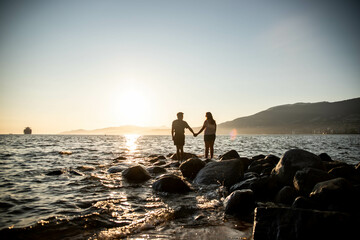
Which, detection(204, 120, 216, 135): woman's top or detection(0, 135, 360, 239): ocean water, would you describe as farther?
detection(204, 120, 216, 135): woman's top

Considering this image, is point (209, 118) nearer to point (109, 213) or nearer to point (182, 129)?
point (182, 129)

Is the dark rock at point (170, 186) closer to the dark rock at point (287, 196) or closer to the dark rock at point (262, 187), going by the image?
the dark rock at point (262, 187)

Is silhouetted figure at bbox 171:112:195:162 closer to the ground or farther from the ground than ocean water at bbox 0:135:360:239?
farther from the ground

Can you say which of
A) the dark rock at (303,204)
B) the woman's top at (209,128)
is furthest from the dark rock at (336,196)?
the woman's top at (209,128)

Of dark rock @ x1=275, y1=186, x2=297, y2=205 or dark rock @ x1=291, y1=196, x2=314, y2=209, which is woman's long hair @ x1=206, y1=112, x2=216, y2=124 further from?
dark rock @ x1=291, y1=196, x2=314, y2=209

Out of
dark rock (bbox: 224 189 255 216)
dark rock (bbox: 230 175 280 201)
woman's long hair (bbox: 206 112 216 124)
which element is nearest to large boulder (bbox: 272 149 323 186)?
dark rock (bbox: 230 175 280 201)

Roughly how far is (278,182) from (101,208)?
5.08 m

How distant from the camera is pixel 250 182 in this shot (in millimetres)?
6070

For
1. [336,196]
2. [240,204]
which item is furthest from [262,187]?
[336,196]

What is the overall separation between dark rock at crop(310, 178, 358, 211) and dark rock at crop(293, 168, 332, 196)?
Result: 2.53 ft

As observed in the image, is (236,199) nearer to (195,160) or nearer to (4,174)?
(195,160)

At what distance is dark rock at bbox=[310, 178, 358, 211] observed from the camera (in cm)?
412

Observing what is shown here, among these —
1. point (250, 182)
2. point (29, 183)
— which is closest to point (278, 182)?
point (250, 182)

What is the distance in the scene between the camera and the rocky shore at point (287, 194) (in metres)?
2.72
